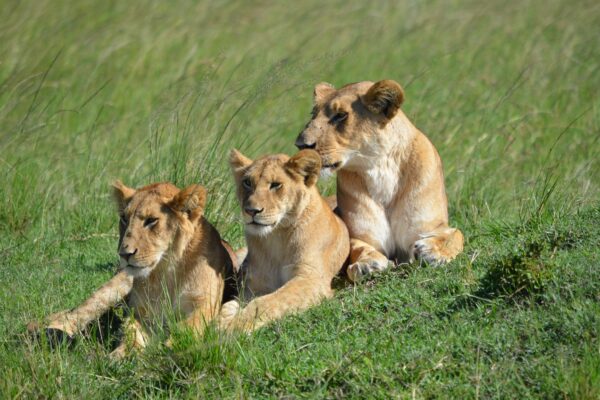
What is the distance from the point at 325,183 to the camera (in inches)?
353

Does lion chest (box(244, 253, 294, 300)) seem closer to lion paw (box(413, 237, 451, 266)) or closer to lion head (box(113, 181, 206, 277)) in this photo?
lion head (box(113, 181, 206, 277))

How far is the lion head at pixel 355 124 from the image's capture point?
684 cm

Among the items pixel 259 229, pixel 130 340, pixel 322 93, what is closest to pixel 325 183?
pixel 322 93

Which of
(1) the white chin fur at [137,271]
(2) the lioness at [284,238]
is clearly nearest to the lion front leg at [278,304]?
(2) the lioness at [284,238]

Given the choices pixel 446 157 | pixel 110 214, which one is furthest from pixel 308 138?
pixel 446 157

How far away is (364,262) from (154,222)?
1.33 m

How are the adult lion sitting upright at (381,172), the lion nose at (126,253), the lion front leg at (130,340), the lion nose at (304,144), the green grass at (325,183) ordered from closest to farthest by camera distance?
the green grass at (325,183) < the lion front leg at (130,340) < the lion nose at (126,253) < the lion nose at (304,144) < the adult lion sitting upright at (381,172)

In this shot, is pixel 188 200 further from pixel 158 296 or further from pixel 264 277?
pixel 264 277

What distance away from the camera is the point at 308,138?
6793mm

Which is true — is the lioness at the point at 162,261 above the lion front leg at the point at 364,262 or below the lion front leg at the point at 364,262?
above

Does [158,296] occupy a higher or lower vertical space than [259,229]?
lower

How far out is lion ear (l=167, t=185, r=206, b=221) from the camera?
243 inches

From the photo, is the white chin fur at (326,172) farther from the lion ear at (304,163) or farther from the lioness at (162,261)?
the lioness at (162,261)

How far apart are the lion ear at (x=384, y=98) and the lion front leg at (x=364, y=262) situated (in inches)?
33.5
